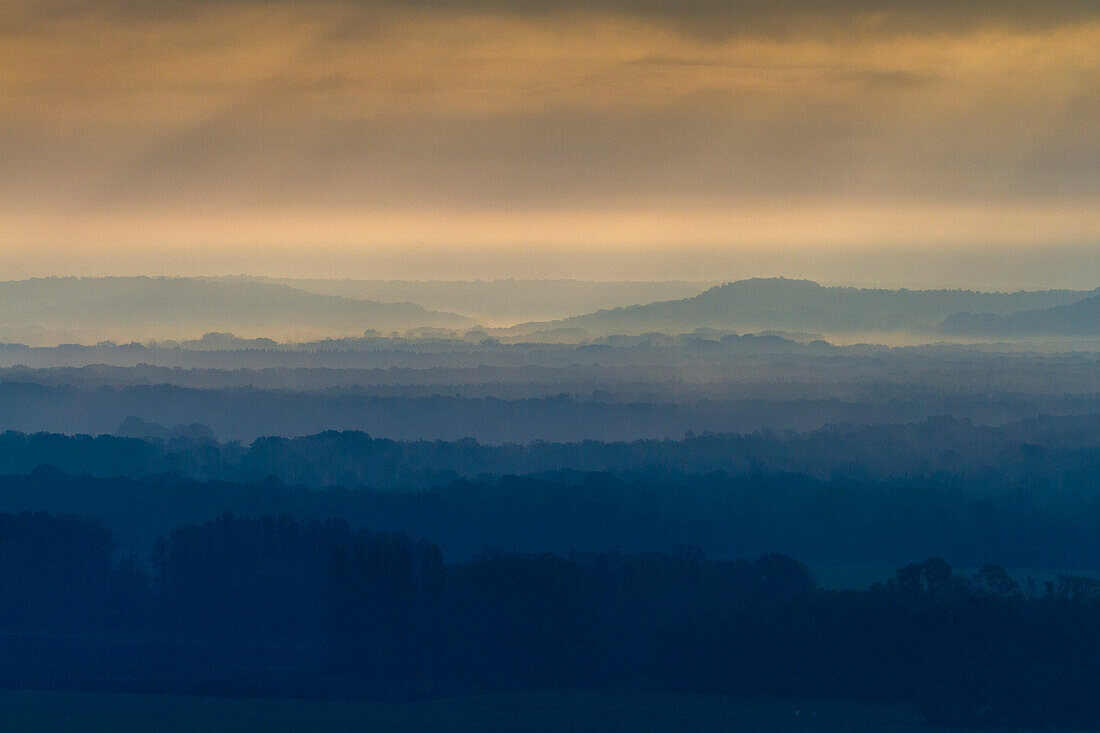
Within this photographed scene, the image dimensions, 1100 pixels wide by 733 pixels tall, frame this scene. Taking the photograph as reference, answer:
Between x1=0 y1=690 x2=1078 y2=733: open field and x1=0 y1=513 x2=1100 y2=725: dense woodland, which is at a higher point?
x1=0 y1=513 x2=1100 y2=725: dense woodland

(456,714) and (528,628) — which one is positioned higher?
(528,628)

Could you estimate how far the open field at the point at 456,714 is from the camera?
57438 mm

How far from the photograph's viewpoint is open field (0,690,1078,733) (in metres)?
57.4

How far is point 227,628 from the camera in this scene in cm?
7819

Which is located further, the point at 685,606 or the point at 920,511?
the point at 920,511

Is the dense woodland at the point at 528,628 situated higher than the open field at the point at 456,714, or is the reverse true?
the dense woodland at the point at 528,628

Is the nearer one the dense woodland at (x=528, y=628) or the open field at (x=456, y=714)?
the open field at (x=456, y=714)

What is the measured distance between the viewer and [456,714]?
60.0 m

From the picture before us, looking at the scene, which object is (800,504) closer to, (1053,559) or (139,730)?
(1053,559)

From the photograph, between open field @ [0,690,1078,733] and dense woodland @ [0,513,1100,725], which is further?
dense woodland @ [0,513,1100,725]

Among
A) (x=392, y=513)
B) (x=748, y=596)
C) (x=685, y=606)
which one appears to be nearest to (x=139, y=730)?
(x=685, y=606)

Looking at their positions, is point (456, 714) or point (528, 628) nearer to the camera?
point (456, 714)

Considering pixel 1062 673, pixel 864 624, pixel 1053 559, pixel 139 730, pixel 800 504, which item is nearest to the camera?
pixel 139 730

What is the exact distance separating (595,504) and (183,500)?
30.9 metres
